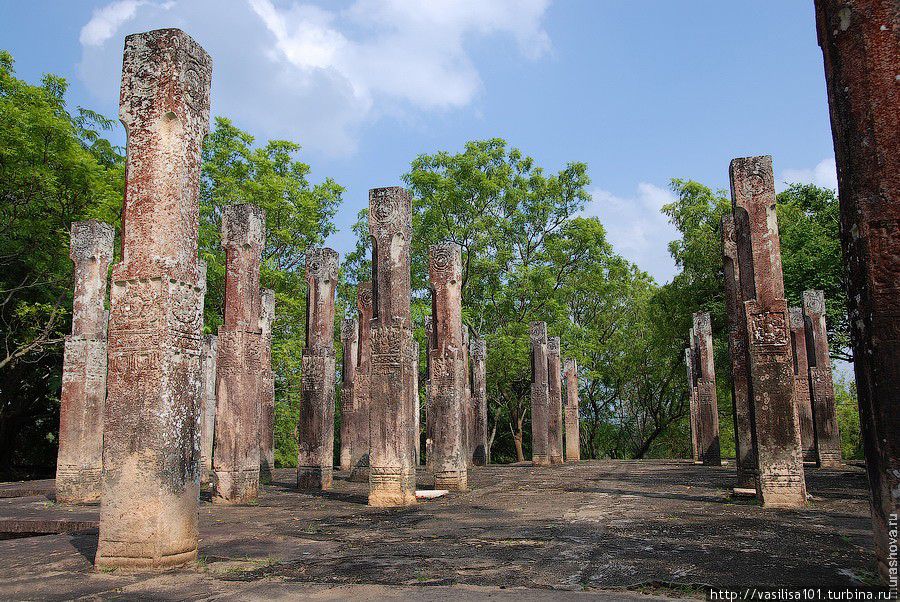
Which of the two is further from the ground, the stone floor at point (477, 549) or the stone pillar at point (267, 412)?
the stone pillar at point (267, 412)

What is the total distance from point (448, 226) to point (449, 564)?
26257mm

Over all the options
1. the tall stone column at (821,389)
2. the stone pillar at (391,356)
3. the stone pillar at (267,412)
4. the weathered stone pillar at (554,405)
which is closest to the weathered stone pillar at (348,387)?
the stone pillar at (267,412)

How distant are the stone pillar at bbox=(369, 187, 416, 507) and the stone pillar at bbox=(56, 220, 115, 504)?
5.54m

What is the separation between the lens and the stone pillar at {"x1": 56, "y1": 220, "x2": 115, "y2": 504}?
12.8 metres

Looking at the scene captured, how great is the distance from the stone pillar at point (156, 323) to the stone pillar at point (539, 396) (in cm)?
1835

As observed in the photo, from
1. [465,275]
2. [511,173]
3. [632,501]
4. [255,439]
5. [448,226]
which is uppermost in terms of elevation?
[511,173]

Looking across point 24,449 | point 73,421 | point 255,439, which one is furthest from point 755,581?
point 24,449

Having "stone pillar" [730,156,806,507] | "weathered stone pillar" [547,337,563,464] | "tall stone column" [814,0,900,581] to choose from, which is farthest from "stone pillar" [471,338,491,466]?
"tall stone column" [814,0,900,581]

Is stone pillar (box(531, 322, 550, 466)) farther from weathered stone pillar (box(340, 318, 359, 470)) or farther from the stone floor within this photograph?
the stone floor

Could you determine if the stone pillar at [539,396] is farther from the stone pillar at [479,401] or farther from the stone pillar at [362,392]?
the stone pillar at [362,392]

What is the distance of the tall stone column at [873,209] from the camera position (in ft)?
14.1

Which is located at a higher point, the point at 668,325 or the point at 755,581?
the point at 668,325

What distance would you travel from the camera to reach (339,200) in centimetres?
3017

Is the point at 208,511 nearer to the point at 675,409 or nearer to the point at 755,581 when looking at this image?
the point at 755,581
